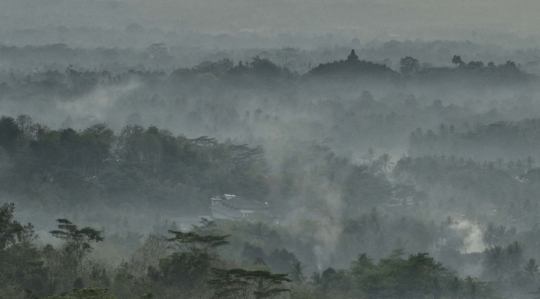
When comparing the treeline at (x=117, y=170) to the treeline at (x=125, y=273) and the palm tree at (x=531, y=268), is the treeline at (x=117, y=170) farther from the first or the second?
the treeline at (x=125, y=273)

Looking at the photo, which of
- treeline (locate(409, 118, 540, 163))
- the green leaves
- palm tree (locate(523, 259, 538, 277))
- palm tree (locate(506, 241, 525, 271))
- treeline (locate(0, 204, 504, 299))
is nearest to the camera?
the green leaves

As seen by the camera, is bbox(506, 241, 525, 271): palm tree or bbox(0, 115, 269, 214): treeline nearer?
bbox(506, 241, 525, 271): palm tree

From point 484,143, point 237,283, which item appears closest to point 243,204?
point 237,283

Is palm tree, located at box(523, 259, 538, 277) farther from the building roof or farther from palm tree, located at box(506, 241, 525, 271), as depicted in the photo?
the building roof

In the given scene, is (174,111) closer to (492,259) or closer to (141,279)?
(492,259)

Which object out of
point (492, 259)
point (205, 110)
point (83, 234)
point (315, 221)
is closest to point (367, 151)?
point (205, 110)

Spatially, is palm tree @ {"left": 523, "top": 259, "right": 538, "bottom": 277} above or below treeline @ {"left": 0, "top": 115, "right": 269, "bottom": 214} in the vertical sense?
below

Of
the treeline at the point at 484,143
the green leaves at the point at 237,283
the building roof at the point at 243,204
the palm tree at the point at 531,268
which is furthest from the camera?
the treeline at the point at 484,143

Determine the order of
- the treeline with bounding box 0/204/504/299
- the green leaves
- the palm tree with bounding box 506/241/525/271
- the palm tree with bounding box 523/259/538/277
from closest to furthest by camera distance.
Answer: the green leaves, the treeline with bounding box 0/204/504/299, the palm tree with bounding box 523/259/538/277, the palm tree with bounding box 506/241/525/271

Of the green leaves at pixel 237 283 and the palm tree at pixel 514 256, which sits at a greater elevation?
the palm tree at pixel 514 256

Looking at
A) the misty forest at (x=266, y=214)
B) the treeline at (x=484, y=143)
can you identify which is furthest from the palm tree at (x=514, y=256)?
the treeline at (x=484, y=143)

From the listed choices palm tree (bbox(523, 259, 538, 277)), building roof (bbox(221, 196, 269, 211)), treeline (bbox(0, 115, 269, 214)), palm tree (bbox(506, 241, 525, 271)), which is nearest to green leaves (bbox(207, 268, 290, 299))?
palm tree (bbox(523, 259, 538, 277))
